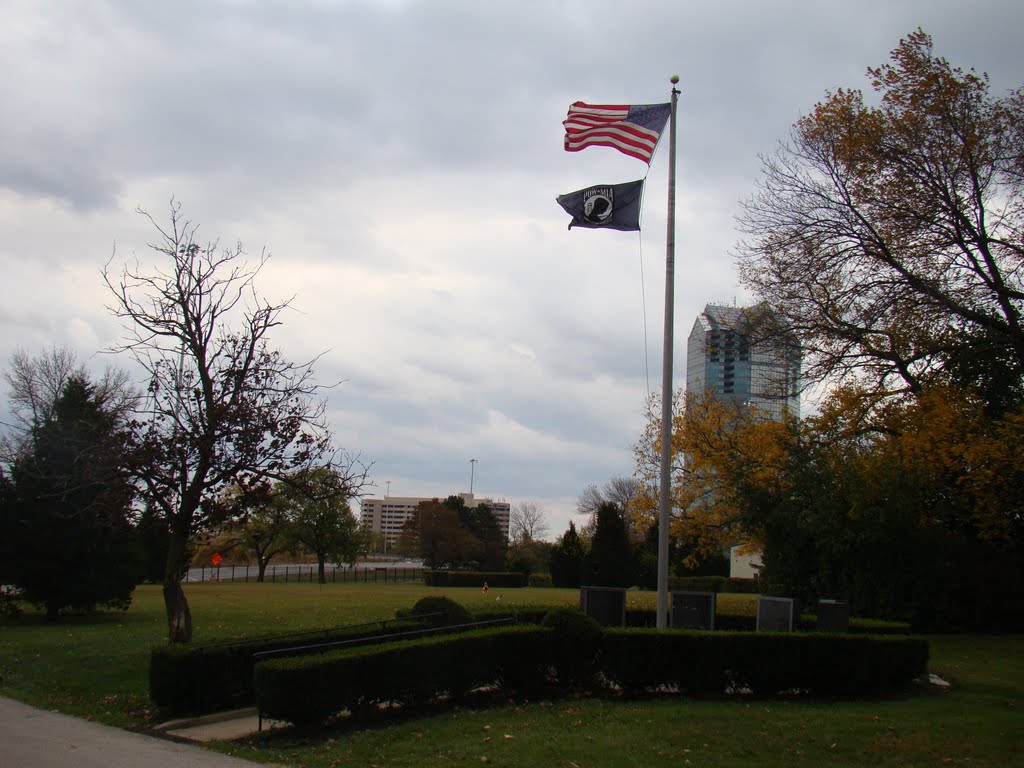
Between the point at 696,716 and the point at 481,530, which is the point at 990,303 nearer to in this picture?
the point at 696,716

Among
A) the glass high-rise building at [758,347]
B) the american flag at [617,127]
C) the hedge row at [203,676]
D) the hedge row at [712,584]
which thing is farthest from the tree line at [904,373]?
the hedge row at [712,584]

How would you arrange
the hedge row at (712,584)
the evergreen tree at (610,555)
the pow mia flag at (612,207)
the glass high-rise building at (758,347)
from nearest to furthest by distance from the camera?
1. the pow mia flag at (612,207)
2. the glass high-rise building at (758,347)
3. the hedge row at (712,584)
4. the evergreen tree at (610,555)

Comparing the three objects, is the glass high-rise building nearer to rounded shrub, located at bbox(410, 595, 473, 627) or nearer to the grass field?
the grass field

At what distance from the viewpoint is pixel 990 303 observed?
65.2 ft

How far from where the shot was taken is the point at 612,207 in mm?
15336

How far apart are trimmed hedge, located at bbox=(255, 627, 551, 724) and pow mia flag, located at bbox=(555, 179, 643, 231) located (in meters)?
7.10

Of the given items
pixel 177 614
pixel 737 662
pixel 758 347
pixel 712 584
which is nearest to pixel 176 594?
pixel 177 614

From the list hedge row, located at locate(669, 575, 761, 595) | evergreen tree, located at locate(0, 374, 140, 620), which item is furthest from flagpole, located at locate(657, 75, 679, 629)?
hedge row, located at locate(669, 575, 761, 595)

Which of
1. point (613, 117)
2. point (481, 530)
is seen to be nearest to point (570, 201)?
point (613, 117)

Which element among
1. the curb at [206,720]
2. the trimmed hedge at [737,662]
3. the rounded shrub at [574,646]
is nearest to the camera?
the curb at [206,720]

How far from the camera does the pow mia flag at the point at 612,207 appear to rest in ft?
50.2

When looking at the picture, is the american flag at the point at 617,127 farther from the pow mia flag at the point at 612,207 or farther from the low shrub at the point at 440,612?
the low shrub at the point at 440,612

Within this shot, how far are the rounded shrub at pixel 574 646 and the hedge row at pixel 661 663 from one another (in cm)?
2

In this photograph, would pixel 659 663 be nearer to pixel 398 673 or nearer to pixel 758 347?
pixel 398 673
